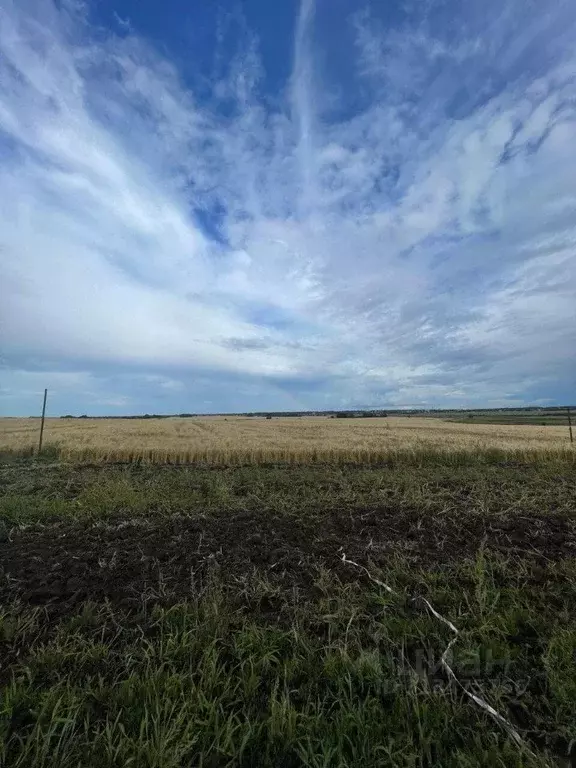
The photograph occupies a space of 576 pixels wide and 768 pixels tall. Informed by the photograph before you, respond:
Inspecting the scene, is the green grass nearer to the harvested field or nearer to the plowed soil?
the harvested field

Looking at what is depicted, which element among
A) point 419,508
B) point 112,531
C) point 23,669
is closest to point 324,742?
point 23,669

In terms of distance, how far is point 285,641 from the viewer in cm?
366

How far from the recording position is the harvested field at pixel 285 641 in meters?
2.57

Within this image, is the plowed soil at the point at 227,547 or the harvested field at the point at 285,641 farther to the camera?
the plowed soil at the point at 227,547

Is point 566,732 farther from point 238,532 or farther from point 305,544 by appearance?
point 238,532

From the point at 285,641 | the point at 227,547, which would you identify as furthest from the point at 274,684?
the point at 227,547

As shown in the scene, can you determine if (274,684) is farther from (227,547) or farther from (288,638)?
(227,547)

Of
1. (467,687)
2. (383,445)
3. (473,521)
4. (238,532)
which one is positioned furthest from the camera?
(383,445)

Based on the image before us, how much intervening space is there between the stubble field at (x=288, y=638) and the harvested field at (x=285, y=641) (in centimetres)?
2

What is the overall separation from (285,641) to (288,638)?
0.05 m

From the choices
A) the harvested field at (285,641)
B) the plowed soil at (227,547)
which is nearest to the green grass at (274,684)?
the harvested field at (285,641)

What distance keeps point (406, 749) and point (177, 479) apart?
1145 cm

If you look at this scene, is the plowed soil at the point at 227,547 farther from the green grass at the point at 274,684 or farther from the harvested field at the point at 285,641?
the green grass at the point at 274,684

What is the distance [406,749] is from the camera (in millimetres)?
2502
